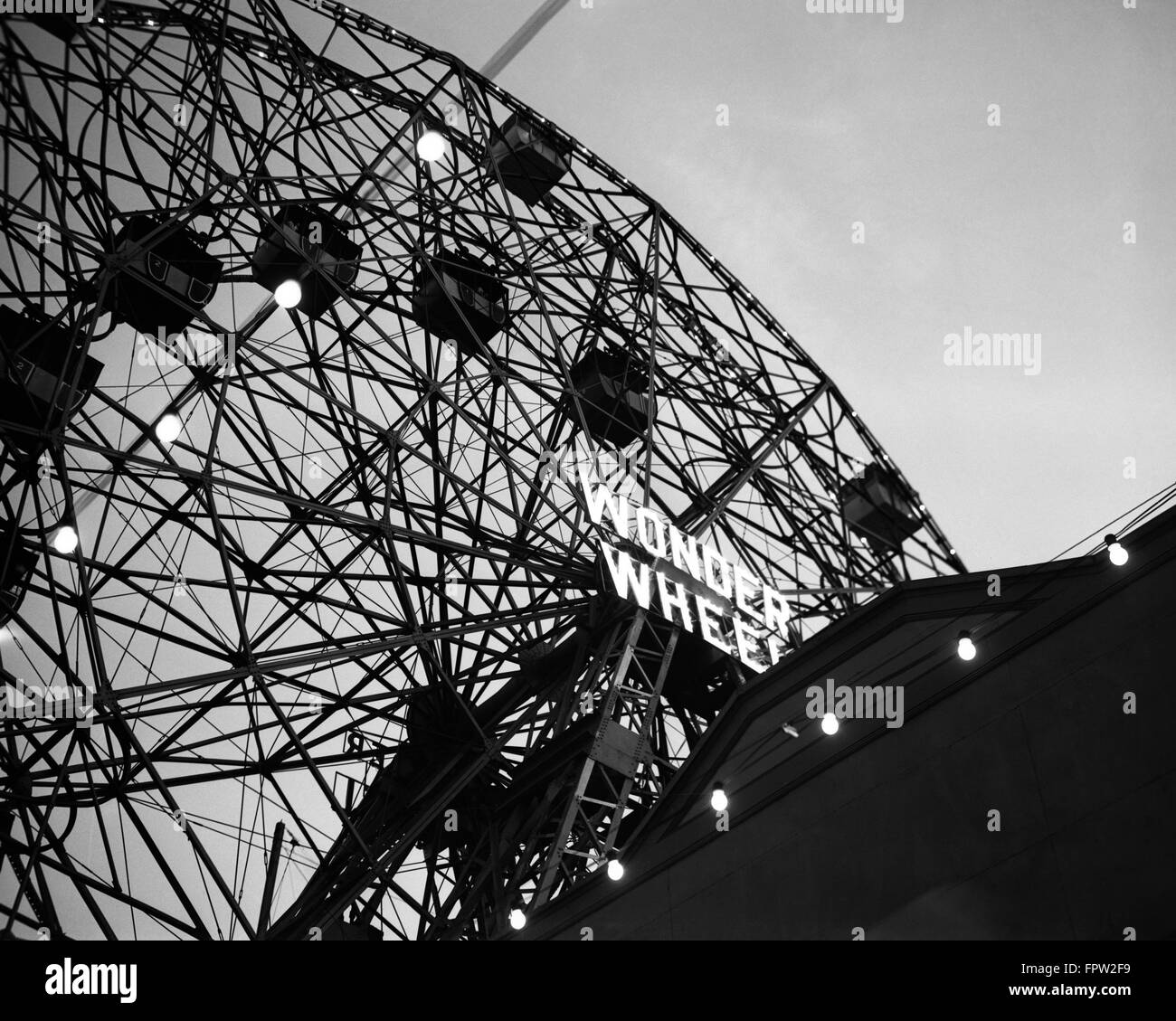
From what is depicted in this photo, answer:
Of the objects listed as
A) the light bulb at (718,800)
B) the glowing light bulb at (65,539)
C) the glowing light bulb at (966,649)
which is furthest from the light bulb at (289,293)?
the glowing light bulb at (966,649)

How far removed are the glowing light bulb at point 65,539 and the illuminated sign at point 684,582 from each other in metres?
11.3

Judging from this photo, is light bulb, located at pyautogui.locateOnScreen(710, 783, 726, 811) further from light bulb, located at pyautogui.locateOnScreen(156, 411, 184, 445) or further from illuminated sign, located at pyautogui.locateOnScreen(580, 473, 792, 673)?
light bulb, located at pyautogui.locateOnScreen(156, 411, 184, 445)

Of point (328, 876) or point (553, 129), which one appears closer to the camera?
point (328, 876)

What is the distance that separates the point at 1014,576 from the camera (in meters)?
18.1

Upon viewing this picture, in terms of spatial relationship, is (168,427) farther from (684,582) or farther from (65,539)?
(684,582)

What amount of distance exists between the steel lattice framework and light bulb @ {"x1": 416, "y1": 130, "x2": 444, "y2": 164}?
0.70 metres

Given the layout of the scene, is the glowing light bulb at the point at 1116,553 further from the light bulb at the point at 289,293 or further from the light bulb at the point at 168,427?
the light bulb at the point at 289,293

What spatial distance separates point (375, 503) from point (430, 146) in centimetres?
925

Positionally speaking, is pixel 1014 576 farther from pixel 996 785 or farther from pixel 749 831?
pixel 749 831

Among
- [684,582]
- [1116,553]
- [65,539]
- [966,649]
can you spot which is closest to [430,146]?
[684,582]

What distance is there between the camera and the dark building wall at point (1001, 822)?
45.6 feet
